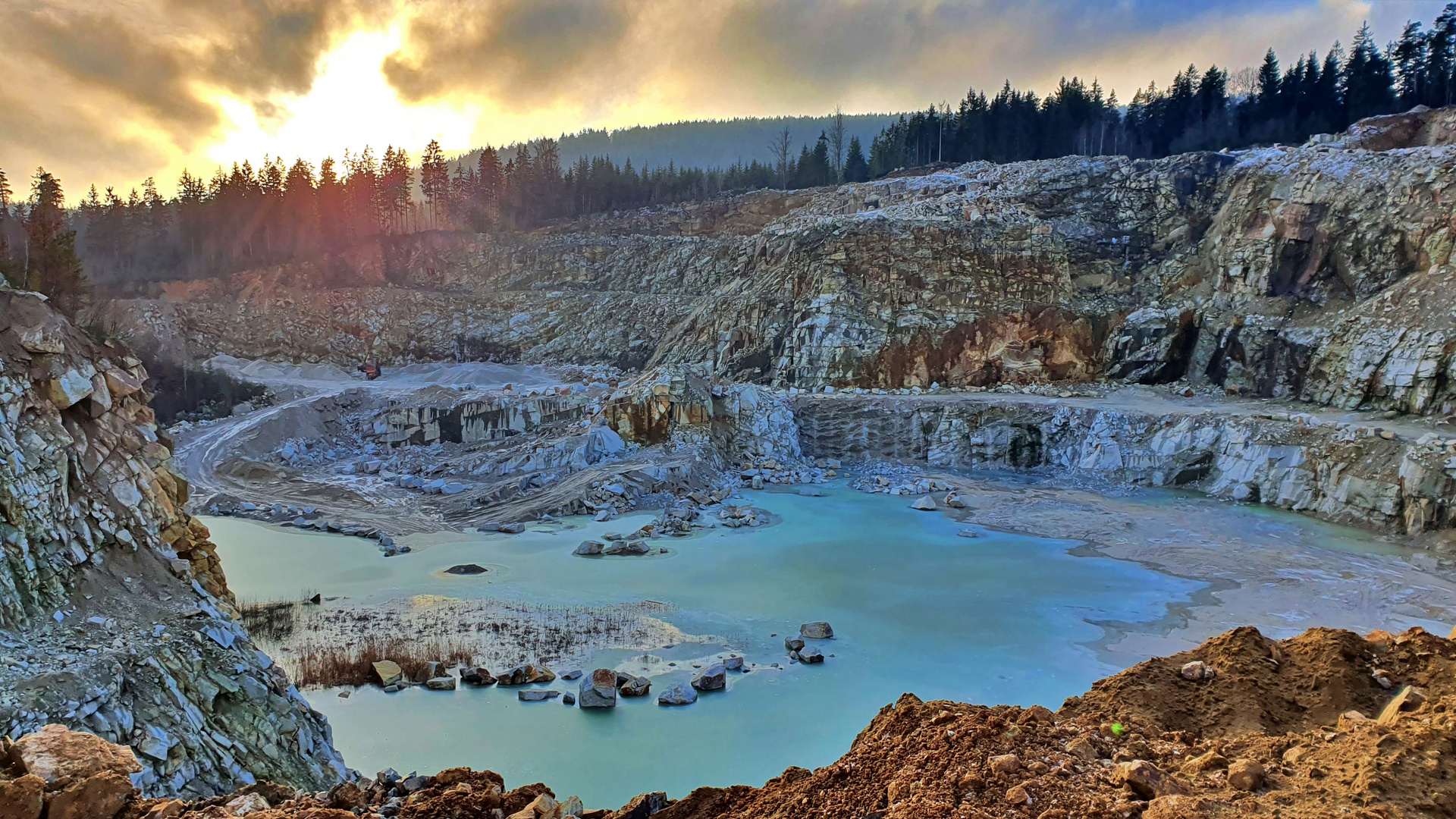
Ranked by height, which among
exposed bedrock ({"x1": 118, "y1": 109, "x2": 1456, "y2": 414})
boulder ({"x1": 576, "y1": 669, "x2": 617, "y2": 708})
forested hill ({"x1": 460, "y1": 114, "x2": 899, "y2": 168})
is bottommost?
boulder ({"x1": 576, "y1": 669, "x2": 617, "y2": 708})

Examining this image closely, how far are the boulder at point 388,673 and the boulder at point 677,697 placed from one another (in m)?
4.15

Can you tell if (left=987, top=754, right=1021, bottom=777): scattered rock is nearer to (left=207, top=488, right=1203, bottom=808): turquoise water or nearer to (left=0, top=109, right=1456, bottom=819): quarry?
(left=0, top=109, right=1456, bottom=819): quarry

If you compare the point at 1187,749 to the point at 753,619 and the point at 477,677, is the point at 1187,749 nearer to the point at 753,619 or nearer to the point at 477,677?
the point at 477,677

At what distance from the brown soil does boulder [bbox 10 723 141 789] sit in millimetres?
902

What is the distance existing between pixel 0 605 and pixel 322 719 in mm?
3155

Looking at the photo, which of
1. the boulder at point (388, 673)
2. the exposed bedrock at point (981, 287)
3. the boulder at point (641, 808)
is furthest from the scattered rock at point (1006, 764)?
the exposed bedrock at point (981, 287)

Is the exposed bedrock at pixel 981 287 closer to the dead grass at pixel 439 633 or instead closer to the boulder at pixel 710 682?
the dead grass at pixel 439 633

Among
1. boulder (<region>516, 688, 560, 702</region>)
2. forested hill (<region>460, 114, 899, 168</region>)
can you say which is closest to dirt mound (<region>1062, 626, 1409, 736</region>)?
boulder (<region>516, 688, 560, 702</region>)

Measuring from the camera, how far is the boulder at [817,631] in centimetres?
1380

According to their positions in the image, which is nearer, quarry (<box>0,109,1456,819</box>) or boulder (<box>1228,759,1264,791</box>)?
boulder (<box>1228,759,1264,791</box>)

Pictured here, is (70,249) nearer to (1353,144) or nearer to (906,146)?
(1353,144)

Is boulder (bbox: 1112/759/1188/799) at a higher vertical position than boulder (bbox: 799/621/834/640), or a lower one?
higher

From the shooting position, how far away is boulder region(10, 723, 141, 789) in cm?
374

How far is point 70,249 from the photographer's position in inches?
739
